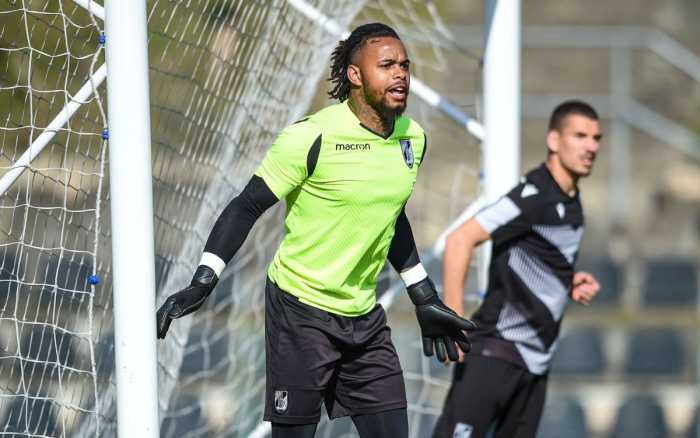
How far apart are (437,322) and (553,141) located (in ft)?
4.18

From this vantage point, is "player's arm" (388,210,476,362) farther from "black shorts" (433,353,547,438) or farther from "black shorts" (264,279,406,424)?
"black shorts" (433,353,547,438)

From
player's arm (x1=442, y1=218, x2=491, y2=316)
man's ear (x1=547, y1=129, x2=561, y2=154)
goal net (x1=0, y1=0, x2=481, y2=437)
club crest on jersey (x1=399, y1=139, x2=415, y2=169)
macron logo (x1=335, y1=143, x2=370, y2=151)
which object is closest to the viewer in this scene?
macron logo (x1=335, y1=143, x2=370, y2=151)

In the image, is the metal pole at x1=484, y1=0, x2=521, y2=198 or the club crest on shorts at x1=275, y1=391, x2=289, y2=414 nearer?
the club crest on shorts at x1=275, y1=391, x2=289, y2=414

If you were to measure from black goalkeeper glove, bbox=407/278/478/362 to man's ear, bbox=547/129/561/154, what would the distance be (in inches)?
45.8

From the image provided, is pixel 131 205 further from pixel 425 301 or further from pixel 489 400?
pixel 489 400

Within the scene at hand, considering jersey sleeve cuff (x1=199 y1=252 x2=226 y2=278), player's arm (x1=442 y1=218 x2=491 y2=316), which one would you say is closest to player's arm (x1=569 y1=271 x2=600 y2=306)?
player's arm (x1=442 y1=218 x2=491 y2=316)

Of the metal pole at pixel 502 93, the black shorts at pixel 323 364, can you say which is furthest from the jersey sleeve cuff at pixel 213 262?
the metal pole at pixel 502 93

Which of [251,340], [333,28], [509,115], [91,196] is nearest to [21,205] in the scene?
[91,196]

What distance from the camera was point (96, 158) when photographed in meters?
3.88

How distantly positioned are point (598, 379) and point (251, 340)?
4.57 meters

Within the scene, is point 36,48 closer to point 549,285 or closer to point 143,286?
point 143,286

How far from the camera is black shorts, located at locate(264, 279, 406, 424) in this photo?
3604mm

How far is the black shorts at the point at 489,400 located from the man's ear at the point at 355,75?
1.57m

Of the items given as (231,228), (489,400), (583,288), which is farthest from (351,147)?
(583,288)
